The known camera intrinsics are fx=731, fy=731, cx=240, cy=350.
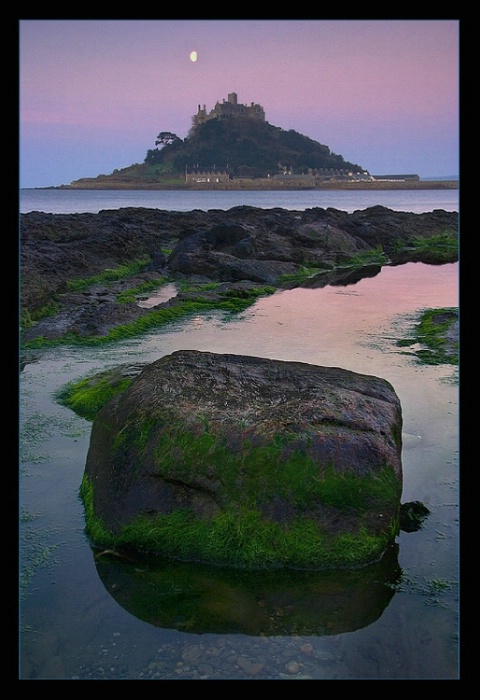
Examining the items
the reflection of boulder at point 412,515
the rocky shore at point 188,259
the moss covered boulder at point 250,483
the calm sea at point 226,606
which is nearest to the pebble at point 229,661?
the calm sea at point 226,606

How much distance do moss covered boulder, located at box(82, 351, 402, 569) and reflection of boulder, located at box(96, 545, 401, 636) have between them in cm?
13

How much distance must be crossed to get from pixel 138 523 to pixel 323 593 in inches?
58.9

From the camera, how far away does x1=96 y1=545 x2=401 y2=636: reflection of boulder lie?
4723mm

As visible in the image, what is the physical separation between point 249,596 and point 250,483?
852 mm

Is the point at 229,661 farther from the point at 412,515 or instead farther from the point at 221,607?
the point at 412,515

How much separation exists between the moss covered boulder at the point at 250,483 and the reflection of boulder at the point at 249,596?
0.41ft

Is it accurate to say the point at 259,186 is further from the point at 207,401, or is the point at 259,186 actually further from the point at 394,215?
the point at 207,401

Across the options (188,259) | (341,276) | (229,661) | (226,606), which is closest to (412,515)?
(226,606)

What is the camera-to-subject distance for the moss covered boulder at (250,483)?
Result: 17.8ft

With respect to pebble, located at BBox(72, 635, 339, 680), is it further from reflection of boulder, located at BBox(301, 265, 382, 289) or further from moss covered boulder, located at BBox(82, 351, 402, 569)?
reflection of boulder, located at BBox(301, 265, 382, 289)

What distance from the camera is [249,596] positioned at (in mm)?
5031
